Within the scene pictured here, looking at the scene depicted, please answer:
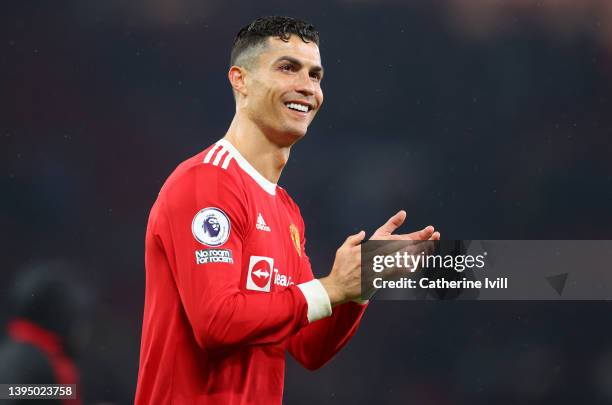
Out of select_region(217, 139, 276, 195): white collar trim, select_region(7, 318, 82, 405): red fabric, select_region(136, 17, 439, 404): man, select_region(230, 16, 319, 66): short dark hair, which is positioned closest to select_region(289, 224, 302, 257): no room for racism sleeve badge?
select_region(136, 17, 439, 404): man

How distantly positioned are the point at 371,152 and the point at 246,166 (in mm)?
2054

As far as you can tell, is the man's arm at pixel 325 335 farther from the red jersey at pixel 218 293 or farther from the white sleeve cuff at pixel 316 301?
the white sleeve cuff at pixel 316 301

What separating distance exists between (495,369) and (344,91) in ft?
5.03

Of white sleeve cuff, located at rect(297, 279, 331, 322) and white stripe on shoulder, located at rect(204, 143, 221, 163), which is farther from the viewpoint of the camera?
white stripe on shoulder, located at rect(204, 143, 221, 163)

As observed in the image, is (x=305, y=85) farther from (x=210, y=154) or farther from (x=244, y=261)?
(x=244, y=261)

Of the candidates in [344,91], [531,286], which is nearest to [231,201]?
[531,286]

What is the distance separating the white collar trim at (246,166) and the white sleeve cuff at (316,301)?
1.24ft

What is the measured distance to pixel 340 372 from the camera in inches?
148

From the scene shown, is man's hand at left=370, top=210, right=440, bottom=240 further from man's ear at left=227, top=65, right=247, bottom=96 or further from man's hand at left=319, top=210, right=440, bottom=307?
man's ear at left=227, top=65, right=247, bottom=96

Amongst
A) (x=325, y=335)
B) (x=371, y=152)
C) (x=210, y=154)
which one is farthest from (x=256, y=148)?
(x=371, y=152)

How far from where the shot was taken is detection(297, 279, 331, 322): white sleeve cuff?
167cm

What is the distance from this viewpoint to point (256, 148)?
1.99m

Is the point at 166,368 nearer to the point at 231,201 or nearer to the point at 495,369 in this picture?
the point at 231,201

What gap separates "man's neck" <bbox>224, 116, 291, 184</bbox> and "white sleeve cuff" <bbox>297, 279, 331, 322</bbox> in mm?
417
